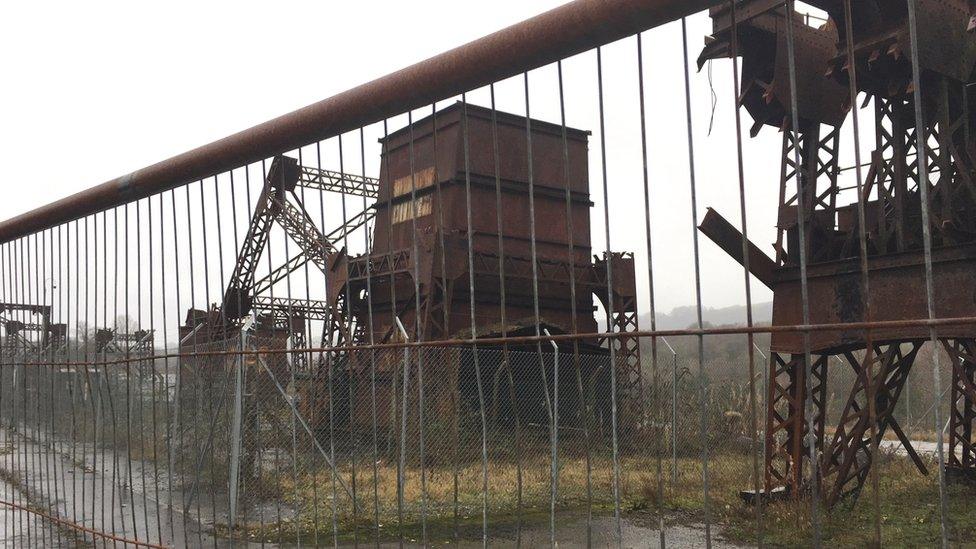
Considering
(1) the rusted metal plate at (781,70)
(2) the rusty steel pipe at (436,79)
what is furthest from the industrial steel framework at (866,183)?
(2) the rusty steel pipe at (436,79)

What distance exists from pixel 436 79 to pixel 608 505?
10.5 m

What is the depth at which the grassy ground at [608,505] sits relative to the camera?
9.22 metres

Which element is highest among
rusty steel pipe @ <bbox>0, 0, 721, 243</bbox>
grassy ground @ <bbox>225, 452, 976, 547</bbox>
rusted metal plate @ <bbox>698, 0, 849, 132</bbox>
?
rusted metal plate @ <bbox>698, 0, 849, 132</bbox>

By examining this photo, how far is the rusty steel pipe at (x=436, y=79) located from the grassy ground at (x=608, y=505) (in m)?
5.40

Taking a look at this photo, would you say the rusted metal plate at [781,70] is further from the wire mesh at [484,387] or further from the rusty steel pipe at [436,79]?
the rusty steel pipe at [436,79]

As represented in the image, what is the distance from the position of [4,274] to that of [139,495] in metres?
6.04

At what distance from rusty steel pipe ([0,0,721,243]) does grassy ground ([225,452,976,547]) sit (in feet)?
17.7

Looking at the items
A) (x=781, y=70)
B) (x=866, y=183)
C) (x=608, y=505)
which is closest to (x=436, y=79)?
(x=781, y=70)

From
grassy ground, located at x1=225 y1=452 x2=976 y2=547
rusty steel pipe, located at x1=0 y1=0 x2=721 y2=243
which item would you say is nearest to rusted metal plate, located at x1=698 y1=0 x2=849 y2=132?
grassy ground, located at x1=225 y1=452 x2=976 y2=547

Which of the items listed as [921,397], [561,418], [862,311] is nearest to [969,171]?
[862,311]

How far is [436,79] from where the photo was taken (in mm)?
2660

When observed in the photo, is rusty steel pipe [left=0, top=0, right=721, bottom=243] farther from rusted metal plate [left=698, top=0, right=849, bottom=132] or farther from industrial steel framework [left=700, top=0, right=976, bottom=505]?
rusted metal plate [left=698, top=0, right=849, bottom=132]

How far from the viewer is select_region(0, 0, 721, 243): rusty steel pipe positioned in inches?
87.0

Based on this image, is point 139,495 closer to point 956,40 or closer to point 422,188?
point 422,188
